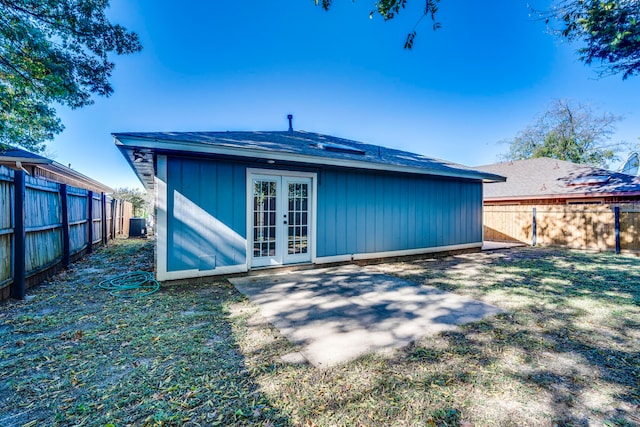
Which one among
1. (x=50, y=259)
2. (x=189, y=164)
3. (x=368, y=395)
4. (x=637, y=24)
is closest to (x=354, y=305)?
(x=368, y=395)

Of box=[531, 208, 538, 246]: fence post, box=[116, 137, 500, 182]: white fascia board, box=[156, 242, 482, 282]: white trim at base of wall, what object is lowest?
box=[156, 242, 482, 282]: white trim at base of wall

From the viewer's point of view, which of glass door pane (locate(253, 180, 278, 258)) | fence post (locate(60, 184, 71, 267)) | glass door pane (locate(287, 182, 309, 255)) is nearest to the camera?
glass door pane (locate(253, 180, 278, 258))

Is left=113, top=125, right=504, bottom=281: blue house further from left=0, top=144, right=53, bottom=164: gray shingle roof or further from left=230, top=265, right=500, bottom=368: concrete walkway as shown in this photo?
left=0, top=144, right=53, bottom=164: gray shingle roof

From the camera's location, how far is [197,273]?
4.71m

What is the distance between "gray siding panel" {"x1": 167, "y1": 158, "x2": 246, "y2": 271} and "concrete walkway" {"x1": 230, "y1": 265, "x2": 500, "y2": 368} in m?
0.67

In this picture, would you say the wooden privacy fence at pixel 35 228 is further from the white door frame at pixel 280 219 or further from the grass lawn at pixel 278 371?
the white door frame at pixel 280 219

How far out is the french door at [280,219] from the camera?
17.4 ft

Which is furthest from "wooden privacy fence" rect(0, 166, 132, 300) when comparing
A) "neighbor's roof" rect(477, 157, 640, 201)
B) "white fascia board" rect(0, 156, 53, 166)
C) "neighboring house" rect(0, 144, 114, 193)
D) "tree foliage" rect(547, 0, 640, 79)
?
"neighbor's roof" rect(477, 157, 640, 201)

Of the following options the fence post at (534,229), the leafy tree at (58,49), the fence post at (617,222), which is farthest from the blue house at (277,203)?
the fence post at (617,222)

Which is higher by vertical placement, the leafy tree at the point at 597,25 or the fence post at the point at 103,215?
the leafy tree at the point at 597,25

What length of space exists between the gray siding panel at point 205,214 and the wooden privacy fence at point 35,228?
1814 mm

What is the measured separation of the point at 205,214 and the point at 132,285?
1.57 metres

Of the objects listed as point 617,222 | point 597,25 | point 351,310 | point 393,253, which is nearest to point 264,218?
point 351,310

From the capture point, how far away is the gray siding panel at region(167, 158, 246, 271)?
457 centimetres
